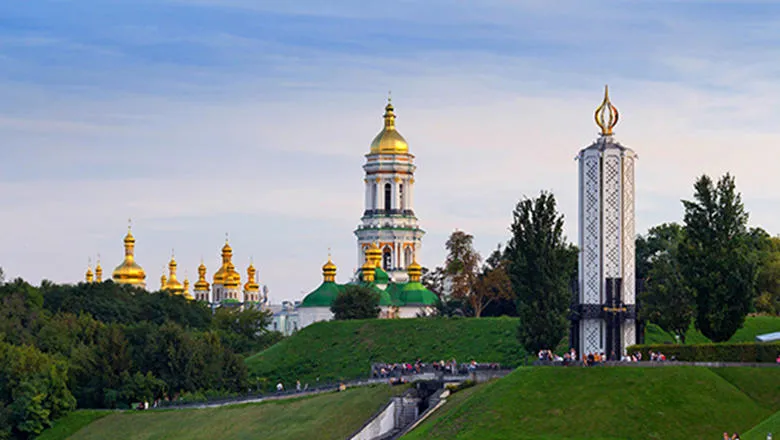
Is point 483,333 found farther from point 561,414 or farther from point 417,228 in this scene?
point 417,228

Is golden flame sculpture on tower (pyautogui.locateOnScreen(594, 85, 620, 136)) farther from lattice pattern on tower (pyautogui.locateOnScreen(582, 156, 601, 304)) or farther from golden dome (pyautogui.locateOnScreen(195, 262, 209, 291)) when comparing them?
golden dome (pyautogui.locateOnScreen(195, 262, 209, 291))

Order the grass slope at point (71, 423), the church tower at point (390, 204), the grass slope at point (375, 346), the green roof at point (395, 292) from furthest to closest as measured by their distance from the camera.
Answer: the church tower at point (390, 204) → the green roof at point (395, 292) → the grass slope at point (375, 346) → the grass slope at point (71, 423)

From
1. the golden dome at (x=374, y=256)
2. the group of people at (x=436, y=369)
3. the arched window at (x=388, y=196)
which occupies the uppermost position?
the arched window at (x=388, y=196)

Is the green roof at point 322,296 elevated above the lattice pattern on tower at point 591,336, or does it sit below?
above

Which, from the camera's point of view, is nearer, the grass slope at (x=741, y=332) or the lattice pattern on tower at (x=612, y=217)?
the lattice pattern on tower at (x=612, y=217)

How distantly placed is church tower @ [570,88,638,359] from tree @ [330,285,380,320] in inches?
1928

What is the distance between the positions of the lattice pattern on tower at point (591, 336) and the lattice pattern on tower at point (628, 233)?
1721 mm

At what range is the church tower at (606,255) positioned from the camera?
6606cm

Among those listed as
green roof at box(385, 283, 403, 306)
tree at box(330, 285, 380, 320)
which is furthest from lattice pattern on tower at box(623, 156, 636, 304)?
green roof at box(385, 283, 403, 306)

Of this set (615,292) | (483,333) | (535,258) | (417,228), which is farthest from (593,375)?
(417,228)

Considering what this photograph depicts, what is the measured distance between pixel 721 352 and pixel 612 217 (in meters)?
8.93

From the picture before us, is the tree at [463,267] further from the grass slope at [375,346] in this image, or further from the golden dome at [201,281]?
the golden dome at [201,281]

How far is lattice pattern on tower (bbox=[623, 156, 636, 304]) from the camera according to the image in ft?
218

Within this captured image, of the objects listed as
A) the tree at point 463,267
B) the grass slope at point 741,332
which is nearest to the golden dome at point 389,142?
the tree at point 463,267
